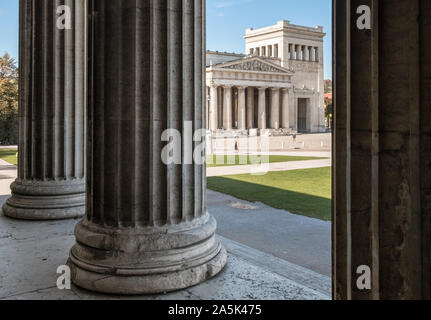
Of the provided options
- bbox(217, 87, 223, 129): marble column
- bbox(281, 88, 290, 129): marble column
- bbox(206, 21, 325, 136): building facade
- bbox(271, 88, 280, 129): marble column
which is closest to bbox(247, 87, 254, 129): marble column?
bbox(206, 21, 325, 136): building facade

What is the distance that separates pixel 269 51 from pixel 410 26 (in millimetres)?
110107

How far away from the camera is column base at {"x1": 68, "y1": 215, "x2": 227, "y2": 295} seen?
15.8 ft

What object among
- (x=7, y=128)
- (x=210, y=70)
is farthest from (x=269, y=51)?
(x=7, y=128)

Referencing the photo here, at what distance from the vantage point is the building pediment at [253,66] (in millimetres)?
84188

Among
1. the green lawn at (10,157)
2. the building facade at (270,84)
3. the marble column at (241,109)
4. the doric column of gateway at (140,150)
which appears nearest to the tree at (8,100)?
the green lawn at (10,157)

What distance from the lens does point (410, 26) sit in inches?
99.7

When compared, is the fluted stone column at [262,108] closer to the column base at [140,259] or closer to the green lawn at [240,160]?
the green lawn at [240,160]

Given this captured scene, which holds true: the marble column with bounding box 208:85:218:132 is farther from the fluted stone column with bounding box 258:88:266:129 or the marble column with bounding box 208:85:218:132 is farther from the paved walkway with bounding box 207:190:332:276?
the paved walkway with bounding box 207:190:332:276

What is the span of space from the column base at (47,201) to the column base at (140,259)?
11.3 feet

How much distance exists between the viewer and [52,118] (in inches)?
343

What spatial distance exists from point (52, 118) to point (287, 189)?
985 centimetres

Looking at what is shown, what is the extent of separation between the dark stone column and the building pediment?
265 ft

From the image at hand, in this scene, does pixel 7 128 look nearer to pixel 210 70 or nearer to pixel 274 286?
pixel 210 70

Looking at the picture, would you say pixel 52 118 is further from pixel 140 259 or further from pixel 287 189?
pixel 287 189
